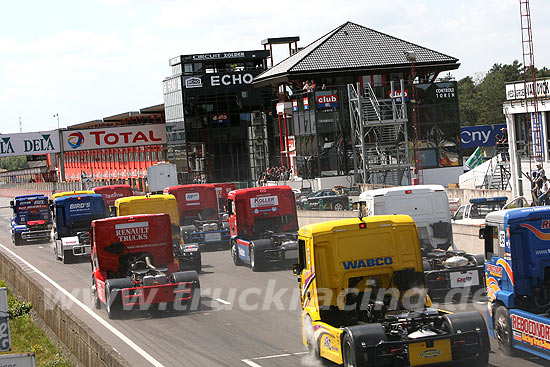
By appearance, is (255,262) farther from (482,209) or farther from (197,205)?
(197,205)

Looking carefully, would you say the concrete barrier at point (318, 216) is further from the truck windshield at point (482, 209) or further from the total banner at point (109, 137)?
the total banner at point (109, 137)

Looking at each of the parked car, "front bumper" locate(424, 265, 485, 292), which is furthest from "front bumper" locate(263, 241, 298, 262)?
the parked car

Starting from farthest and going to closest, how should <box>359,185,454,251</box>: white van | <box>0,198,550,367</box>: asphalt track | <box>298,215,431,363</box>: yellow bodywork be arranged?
<box>359,185,454,251</box>: white van < <box>0,198,550,367</box>: asphalt track < <box>298,215,431,363</box>: yellow bodywork

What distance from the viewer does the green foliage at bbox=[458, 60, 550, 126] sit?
467 ft

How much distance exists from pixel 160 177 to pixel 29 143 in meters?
19.6

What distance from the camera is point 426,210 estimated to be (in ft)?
74.5

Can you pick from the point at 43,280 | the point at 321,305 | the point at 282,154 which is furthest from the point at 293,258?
the point at 282,154

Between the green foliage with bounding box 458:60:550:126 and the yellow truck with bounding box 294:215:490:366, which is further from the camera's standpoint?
the green foliage with bounding box 458:60:550:126

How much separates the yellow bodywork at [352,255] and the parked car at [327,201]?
36163 millimetres

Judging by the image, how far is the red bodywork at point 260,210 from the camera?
99.3ft

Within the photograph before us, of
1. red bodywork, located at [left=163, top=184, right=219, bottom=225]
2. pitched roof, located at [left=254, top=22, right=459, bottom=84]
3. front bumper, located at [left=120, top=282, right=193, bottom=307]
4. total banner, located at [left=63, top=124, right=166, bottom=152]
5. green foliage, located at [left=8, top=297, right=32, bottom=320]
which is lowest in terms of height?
green foliage, located at [left=8, top=297, right=32, bottom=320]

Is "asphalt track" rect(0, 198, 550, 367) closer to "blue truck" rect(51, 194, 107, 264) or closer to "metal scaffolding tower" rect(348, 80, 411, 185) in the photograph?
"blue truck" rect(51, 194, 107, 264)

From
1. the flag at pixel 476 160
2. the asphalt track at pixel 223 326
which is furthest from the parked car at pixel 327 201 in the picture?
the asphalt track at pixel 223 326

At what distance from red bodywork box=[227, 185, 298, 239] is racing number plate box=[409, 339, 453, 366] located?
17.7 m
